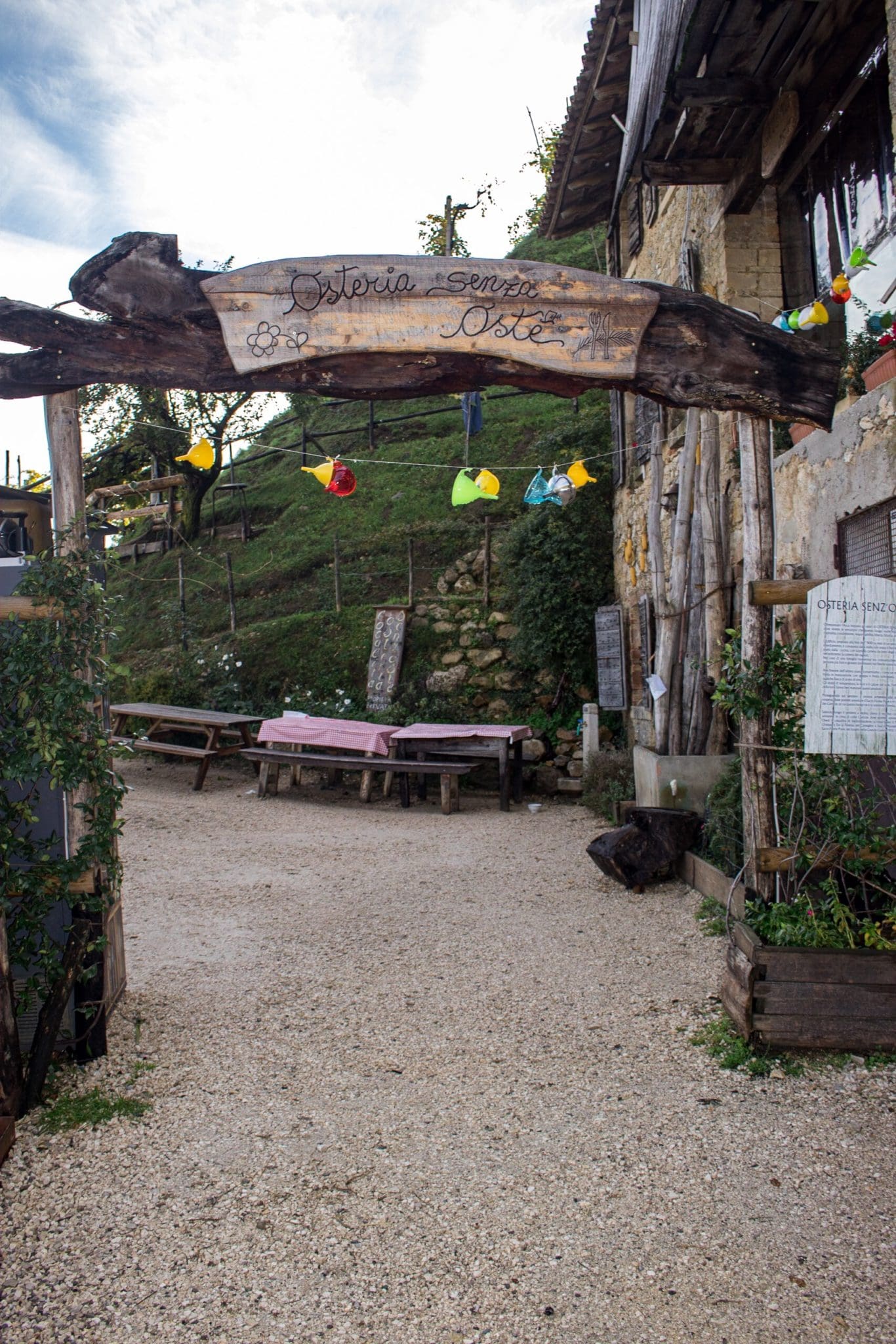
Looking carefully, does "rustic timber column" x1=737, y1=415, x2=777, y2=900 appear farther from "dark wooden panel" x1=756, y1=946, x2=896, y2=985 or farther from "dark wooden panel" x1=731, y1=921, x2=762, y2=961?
"dark wooden panel" x1=756, y1=946, x2=896, y2=985

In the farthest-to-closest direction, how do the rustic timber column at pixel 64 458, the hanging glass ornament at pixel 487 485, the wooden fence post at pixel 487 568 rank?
the wooden fence post at pixel 487 568 < the hanging glass ornament at pixel 487 485 < the rustic timber column at pixel 64 458

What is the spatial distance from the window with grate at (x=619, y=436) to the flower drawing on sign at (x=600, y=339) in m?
7.70

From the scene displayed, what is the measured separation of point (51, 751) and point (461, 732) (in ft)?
24.5

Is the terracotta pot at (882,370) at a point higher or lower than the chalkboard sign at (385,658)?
higher

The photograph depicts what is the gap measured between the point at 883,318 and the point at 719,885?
351 cm

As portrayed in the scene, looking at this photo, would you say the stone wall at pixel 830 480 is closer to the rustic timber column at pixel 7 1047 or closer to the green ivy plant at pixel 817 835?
the green ivy plant at pixel 817 835

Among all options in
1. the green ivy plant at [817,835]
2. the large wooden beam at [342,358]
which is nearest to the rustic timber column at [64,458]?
the large wooden beam at [342,358]

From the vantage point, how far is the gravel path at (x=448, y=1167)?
90.3 inches

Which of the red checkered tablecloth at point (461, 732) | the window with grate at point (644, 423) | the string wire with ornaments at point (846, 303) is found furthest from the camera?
the red checkered tablecloth at point (461, 732)

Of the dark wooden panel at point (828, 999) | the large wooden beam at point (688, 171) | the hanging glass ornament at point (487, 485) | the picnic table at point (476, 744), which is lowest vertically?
the dark wooden panel at point (828, 999)

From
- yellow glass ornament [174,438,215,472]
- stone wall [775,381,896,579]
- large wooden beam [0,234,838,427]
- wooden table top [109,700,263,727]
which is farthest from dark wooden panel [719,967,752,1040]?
wooden table top [109,700,263,727]

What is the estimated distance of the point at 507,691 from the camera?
12.3 metres

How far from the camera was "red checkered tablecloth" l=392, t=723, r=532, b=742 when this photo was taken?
10.5 m

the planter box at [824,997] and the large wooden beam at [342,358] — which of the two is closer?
the planter box at [824,997]
